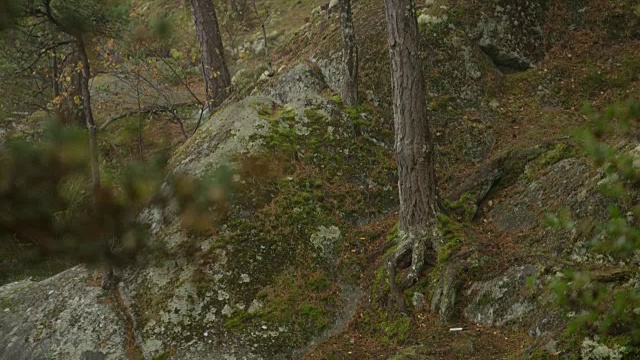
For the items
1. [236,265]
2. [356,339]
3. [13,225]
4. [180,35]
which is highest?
[180,35]

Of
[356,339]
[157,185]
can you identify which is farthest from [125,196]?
[356,339]

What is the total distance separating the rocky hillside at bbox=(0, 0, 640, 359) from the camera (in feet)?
22.8

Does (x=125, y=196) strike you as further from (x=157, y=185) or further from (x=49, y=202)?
(x=49, y=202)

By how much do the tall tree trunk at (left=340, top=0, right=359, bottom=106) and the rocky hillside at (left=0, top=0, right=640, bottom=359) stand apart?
0.29 m

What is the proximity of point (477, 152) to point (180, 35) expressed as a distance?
54.5 ft

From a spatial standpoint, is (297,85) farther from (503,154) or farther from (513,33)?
(503,154)

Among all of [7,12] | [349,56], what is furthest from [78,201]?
[349,56]

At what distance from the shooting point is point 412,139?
773 centimetres

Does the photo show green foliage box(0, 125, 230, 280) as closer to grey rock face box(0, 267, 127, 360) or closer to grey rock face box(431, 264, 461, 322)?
grey rock face box(0, 267, 127, 360)

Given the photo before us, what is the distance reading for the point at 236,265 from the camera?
27.4 ft

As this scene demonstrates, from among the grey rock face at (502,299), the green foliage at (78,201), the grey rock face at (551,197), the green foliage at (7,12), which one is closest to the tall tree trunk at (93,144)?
the green foliage at (78,201)

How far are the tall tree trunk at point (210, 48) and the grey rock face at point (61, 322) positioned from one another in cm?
589

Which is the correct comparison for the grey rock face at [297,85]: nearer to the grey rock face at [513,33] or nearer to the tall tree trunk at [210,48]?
the tall tree trunk at [210,48]

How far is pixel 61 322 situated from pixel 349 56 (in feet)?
20.9
